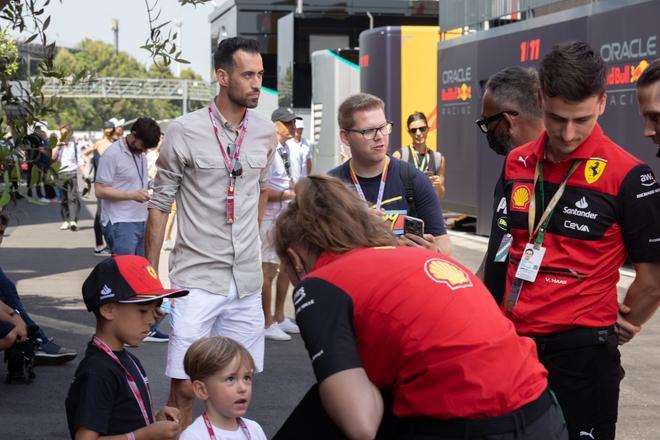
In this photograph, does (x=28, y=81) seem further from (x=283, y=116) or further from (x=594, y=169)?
(x=283, y=116)

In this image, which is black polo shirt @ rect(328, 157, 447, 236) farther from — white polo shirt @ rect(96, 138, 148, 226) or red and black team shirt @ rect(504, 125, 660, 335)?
white polo shirt @ rect(96, 138, 148, 226)

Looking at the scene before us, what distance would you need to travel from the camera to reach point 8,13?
6.25 m

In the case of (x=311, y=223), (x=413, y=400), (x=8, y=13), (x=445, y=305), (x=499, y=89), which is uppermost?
(x=8, y=13)

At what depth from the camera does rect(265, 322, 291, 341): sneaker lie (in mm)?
10414

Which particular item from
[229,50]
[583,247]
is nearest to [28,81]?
[229,50]

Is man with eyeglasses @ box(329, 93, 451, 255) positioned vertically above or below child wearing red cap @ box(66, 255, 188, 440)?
above

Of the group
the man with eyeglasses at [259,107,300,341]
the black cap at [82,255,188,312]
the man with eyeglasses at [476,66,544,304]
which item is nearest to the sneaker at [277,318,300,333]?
the man with eyeglasses at [259,107,300,341]

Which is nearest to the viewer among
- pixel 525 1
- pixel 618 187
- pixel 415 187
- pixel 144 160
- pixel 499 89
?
pixel 618 187

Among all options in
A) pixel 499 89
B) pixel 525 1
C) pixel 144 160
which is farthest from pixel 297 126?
pixel 499 89

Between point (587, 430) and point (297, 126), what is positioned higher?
point (297, 126)

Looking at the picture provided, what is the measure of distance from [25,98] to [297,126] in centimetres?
719

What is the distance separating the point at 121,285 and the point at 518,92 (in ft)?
5.82

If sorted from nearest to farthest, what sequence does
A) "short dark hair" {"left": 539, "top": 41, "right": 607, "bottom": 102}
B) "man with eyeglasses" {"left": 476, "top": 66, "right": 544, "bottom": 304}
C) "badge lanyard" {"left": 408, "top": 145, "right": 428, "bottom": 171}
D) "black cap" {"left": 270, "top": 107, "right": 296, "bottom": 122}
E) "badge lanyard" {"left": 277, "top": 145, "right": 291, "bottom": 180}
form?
1. "short dark hair" {"left": 539, "top": 41, "right": 607, "bottom": 102}
2. "man with eyeglasses" {"left": 476, "top": 66, "right": 544, "bottom": 304}
3. "badge lanyard" {"left": 408, "top": 145, "right": 428, "bottom": 171}
4. "badge lanyard" {"left": 277, "top": 145, "right": 291, "bottom": 180}
5. "black cap" {"left": 270, "top": 107, "right": 296, "bottom": 122}

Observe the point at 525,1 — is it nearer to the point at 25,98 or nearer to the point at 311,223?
the point at 25,98
